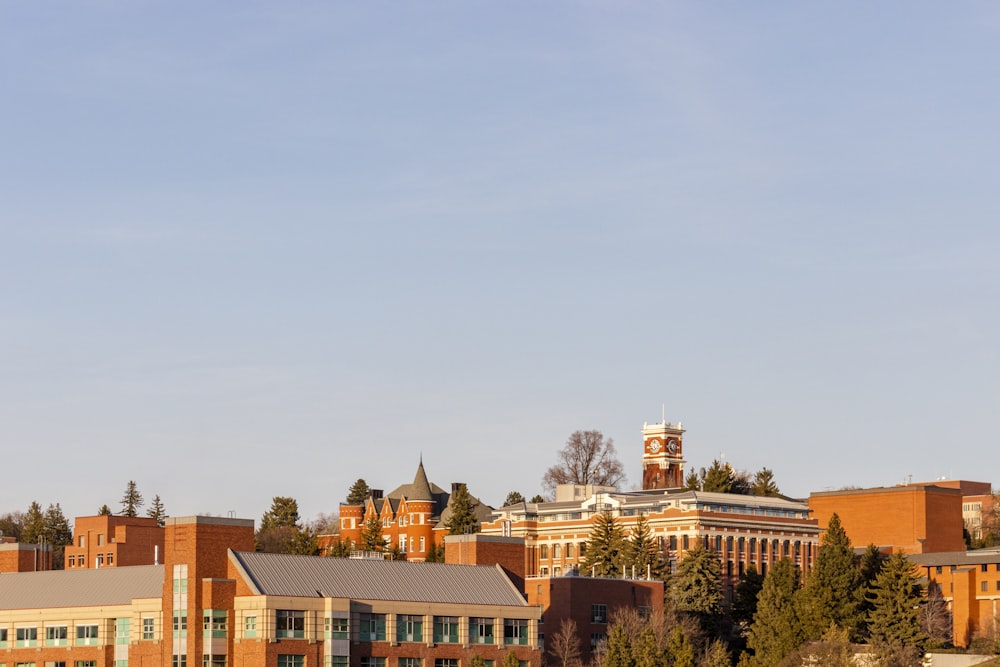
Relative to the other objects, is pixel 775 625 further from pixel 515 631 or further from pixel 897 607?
pixel 515 631

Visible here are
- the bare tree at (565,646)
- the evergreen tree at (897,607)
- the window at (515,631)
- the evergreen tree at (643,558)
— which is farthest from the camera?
the evergreen tree at (643,558)

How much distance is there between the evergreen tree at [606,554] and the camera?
564 feet

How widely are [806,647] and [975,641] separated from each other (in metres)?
35.6

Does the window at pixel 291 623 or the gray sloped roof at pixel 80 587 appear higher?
the gray sloped roof at pixel 80 587

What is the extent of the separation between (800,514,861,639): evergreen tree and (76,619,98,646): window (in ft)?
170

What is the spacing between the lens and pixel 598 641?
469ft

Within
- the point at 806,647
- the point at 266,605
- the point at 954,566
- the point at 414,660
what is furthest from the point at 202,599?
the point at 954,566

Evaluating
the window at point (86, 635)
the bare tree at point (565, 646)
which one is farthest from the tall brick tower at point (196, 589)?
the bare tree at point (565, 646)

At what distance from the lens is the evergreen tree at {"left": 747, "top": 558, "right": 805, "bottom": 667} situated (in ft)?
437

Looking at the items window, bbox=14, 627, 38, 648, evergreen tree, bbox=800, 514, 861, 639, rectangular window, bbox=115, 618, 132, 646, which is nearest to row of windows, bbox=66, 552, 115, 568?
window, bbox=14, 627, 38, 648

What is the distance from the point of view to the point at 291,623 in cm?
12144

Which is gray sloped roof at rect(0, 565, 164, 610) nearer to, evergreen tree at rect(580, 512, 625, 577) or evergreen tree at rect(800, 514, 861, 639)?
evergreen tree at rect(800, 514, 861, 639)

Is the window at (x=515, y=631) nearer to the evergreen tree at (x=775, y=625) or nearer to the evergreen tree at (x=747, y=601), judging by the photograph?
the evergreen tree at (x=775, y=625)

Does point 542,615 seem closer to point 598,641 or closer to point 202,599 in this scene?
point 598,641
